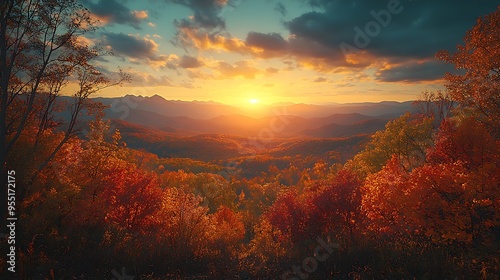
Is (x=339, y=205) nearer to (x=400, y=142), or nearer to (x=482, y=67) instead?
(x=482, y=67)

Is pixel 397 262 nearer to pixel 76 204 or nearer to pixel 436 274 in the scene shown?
pixel 436 274

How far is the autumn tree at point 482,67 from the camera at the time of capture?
15.3 meters

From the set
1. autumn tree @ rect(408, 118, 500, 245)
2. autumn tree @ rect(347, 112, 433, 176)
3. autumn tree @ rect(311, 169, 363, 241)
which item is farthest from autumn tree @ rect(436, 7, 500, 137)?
autumn tree @ rect(347, 112, 433, 176)

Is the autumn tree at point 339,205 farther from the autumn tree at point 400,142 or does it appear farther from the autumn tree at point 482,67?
the autumn tree at point 400,142

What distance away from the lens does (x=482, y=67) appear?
52.2 ft

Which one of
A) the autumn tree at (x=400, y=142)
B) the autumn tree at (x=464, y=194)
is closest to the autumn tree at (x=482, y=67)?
the autumn tree at (x=464, y=194)

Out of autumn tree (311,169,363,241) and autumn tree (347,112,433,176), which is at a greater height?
autumn tree (347,112,433,176)

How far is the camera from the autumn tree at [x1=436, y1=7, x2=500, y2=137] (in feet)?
50.2

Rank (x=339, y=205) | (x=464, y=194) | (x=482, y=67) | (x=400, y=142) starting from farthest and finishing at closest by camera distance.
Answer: (x=400, y=142) → (x=339, y=205) → (x=482, y=67) → (x=464, y=194)

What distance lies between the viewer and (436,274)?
987 cm

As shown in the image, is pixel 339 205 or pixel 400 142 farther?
pixel 400 142

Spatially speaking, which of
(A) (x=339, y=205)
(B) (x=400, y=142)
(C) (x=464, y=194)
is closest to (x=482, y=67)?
(C) (x=464, y=194)

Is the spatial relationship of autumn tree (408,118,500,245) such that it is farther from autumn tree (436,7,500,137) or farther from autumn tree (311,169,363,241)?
autumn tree (311,169,363,241)

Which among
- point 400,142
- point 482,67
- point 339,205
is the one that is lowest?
point 339,205
